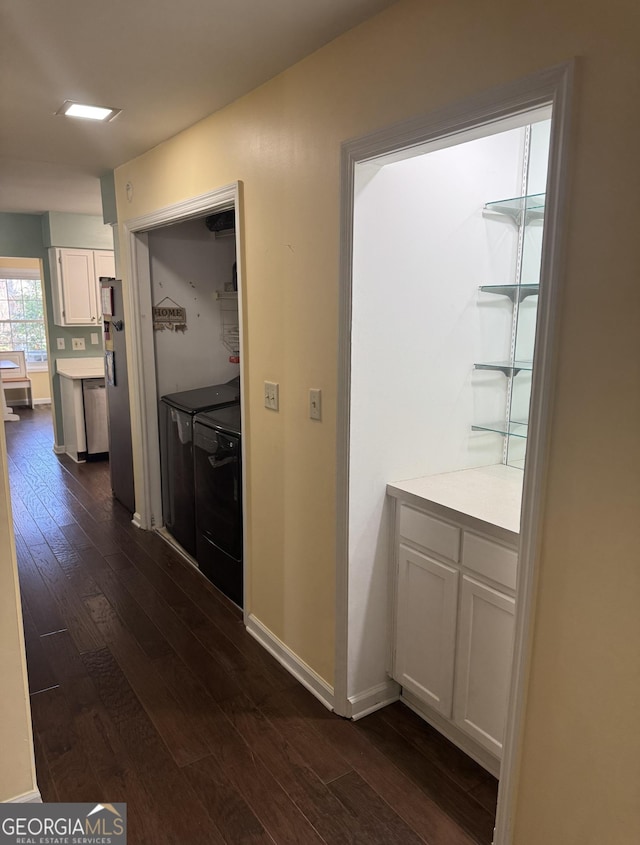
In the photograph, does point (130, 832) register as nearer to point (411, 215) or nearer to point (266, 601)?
point (266, 601)

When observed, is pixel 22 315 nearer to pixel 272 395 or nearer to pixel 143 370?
pixel 143 370

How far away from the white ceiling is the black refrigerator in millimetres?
1182

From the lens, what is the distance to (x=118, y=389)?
4.41m

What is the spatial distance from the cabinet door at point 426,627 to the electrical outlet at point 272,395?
79cm

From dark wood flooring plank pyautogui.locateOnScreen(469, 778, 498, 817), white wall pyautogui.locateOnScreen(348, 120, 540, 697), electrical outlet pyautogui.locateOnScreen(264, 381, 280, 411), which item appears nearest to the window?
electrical outlet pyautogui.locateOnScreen(264, 381, 280, 411)

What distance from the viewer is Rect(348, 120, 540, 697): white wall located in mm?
2068

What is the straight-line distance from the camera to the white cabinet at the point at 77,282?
5.88 m

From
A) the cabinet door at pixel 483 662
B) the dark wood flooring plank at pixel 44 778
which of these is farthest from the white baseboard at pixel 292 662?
the dark wood flooring plank at pixel 44 778

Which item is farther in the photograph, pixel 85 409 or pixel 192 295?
pixel 85 409

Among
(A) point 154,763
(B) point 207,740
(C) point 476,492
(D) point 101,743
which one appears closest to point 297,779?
(B) point 207,740

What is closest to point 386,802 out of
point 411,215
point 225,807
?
point 225,807

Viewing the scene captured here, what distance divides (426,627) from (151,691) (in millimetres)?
1174

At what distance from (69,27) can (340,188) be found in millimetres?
968

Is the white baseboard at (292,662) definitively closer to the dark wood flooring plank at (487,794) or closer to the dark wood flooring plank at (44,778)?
the dark wood flooring plank at (487,794)
